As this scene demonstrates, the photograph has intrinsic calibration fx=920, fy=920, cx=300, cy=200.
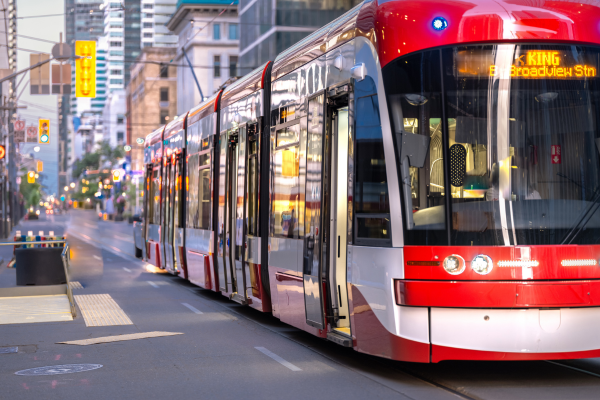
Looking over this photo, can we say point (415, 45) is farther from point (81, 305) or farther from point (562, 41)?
point (81, 305)

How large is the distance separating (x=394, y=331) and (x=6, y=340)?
6.10 metres

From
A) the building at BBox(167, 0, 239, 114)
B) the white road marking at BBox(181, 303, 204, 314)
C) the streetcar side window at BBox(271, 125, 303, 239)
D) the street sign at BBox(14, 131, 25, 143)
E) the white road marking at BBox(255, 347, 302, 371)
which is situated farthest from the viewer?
the building at BBox(167, 0, 239, 114)

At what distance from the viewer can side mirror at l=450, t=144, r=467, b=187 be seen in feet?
25.8

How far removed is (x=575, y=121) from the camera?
318 inches

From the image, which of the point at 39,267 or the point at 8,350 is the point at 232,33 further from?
the point at 8,350

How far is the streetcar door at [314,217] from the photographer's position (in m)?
9.66

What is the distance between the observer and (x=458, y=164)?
Answer: 7.89 metres

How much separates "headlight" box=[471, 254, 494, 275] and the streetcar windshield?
138mm

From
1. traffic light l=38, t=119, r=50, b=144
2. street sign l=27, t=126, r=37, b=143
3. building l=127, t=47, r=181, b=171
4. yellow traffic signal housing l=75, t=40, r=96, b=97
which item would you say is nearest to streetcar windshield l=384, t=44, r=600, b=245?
yellow traffic signal housing l=75, t=40, r=96, b=97

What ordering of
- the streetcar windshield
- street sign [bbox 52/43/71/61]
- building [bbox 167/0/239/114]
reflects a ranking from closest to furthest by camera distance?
1. the streetcar windshield
2. street sign [bbox 52/43/71/61]
3. building [bbox 167/0/239/114]

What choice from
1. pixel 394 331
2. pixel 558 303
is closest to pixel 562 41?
pixel 558 303

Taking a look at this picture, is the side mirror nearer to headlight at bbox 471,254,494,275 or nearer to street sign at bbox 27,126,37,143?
headlight at bbox 471,254,494,275

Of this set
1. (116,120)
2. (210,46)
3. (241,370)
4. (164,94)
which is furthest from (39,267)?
(116,120)

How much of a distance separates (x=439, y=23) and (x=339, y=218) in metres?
2.30
